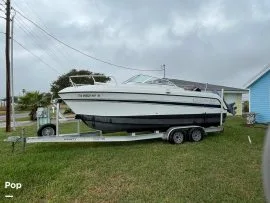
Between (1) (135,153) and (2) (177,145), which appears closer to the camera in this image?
(1) (135,153)

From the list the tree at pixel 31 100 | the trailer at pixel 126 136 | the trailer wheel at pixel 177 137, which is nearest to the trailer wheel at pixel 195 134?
the trailer at pixel 126 136

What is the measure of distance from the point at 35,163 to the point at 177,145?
4419 millimetres

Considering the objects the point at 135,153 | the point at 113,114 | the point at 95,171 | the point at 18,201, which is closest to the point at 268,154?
the point at 18,201

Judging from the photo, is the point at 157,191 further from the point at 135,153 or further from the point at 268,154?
the point at 268,154

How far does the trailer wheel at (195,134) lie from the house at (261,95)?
954 cm

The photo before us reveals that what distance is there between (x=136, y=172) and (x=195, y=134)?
4.59 meters

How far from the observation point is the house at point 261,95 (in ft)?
64.4

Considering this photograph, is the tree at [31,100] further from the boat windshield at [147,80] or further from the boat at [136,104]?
the boat at [136,104]

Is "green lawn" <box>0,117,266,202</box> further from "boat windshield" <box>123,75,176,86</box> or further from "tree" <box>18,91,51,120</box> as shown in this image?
"tree" <box>18,91,51,120</box>

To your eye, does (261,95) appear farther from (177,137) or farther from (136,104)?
(136,104)

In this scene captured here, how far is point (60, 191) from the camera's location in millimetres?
6090

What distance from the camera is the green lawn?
5.85 meters

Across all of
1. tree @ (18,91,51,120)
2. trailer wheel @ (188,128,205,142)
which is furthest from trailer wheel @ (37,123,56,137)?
tree @ (18,91,51,120)

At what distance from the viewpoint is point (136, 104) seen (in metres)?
10.6
